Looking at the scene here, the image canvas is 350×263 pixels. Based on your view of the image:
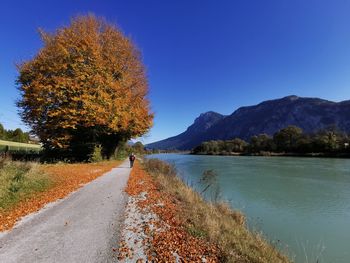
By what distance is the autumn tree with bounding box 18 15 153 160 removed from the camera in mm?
23578

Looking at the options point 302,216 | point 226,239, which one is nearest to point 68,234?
point 226,239

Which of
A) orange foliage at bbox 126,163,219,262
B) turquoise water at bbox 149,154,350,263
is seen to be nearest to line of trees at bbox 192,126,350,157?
turquoise water at bbox 149,154,350,263

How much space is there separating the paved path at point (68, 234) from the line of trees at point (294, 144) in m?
90.4

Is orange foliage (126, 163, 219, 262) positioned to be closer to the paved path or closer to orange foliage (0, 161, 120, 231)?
the paved path

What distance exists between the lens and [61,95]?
2356 centimetres

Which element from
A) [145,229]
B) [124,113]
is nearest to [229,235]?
[145,229]

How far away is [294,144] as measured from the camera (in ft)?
327

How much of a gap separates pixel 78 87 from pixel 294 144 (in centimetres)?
9462

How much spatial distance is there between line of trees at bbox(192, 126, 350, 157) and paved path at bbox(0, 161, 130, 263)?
90.4 m

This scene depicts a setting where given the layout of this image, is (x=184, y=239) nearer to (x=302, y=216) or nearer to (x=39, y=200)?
(x=39, y=200)

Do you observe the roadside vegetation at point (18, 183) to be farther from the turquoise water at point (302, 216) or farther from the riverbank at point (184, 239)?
the turquoise water at point (302, 216)

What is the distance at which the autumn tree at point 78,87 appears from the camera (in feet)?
77.4

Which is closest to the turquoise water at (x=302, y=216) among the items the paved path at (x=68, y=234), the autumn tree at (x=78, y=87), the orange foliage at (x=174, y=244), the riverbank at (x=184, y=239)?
the riverbank at (x=184, y=239)

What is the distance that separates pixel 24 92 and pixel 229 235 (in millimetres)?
24198
